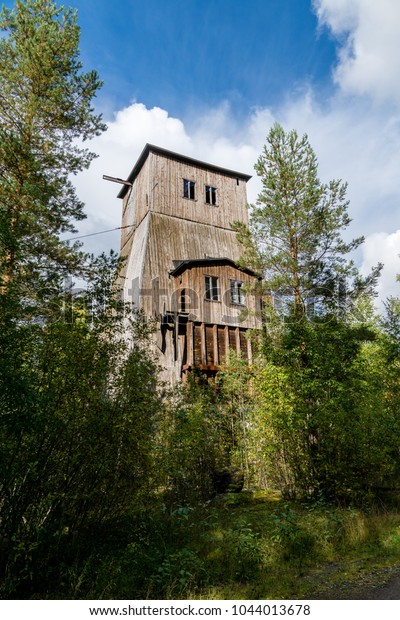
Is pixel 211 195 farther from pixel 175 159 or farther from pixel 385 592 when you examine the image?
pixel 385 592

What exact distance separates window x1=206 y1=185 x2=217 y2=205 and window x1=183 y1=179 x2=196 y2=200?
118 cm

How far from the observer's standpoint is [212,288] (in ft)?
70.0

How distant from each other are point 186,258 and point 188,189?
5601 millimetres

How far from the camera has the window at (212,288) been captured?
2106 centimetres

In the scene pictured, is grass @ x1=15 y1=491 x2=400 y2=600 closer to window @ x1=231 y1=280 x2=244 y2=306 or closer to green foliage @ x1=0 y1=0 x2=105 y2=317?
green foliage @ x1=0 y1=0 x2=105 y2=317

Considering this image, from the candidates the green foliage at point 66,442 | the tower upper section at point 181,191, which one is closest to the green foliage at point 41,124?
the green foliage at point 66,442

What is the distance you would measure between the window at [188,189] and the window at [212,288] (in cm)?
738

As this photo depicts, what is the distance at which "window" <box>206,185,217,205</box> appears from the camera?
26.7m

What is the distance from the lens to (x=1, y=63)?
13164 mm

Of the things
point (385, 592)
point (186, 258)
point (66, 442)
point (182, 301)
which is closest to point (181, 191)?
point (186, 258)

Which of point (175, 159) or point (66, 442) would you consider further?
point (175, 159)

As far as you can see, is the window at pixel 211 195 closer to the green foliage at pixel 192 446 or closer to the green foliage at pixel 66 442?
the green foliage at pixel 192 446
